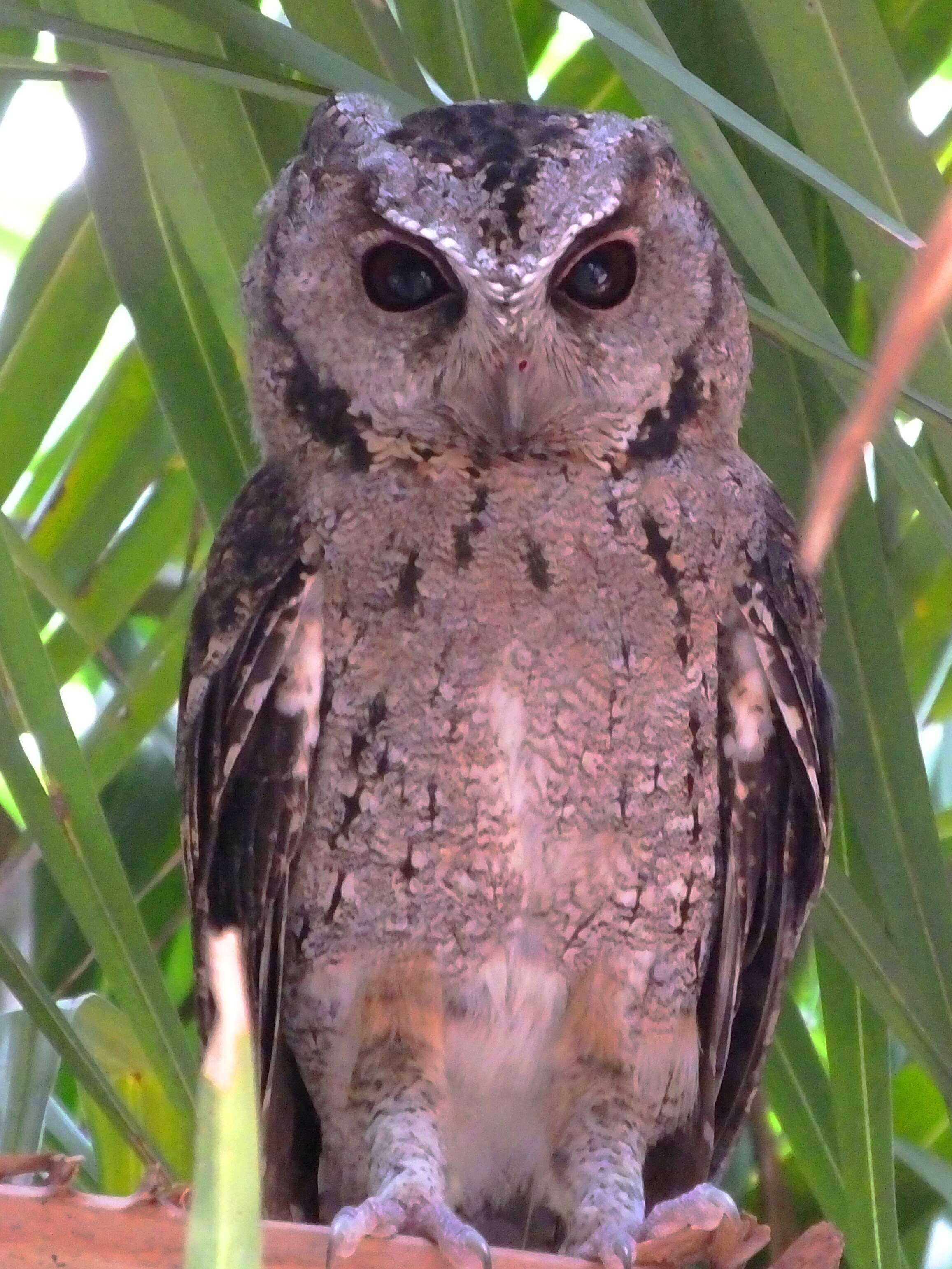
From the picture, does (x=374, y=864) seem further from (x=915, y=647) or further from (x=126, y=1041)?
(x=915, y=647)

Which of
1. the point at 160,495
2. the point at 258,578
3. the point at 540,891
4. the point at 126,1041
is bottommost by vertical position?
the point at 126,1041

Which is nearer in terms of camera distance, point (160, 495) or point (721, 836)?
point (721, 836)

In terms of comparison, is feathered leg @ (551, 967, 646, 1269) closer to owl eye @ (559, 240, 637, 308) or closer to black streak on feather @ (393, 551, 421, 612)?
black streak on feather @ (393, 551, 421, 612)

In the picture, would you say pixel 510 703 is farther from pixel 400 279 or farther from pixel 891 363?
pixel 891 363

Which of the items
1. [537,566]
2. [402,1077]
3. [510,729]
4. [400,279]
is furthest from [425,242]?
[402,1077]

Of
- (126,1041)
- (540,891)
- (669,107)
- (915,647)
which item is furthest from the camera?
(915,647)

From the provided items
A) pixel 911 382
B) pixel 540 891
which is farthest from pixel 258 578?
pixel 911 382
